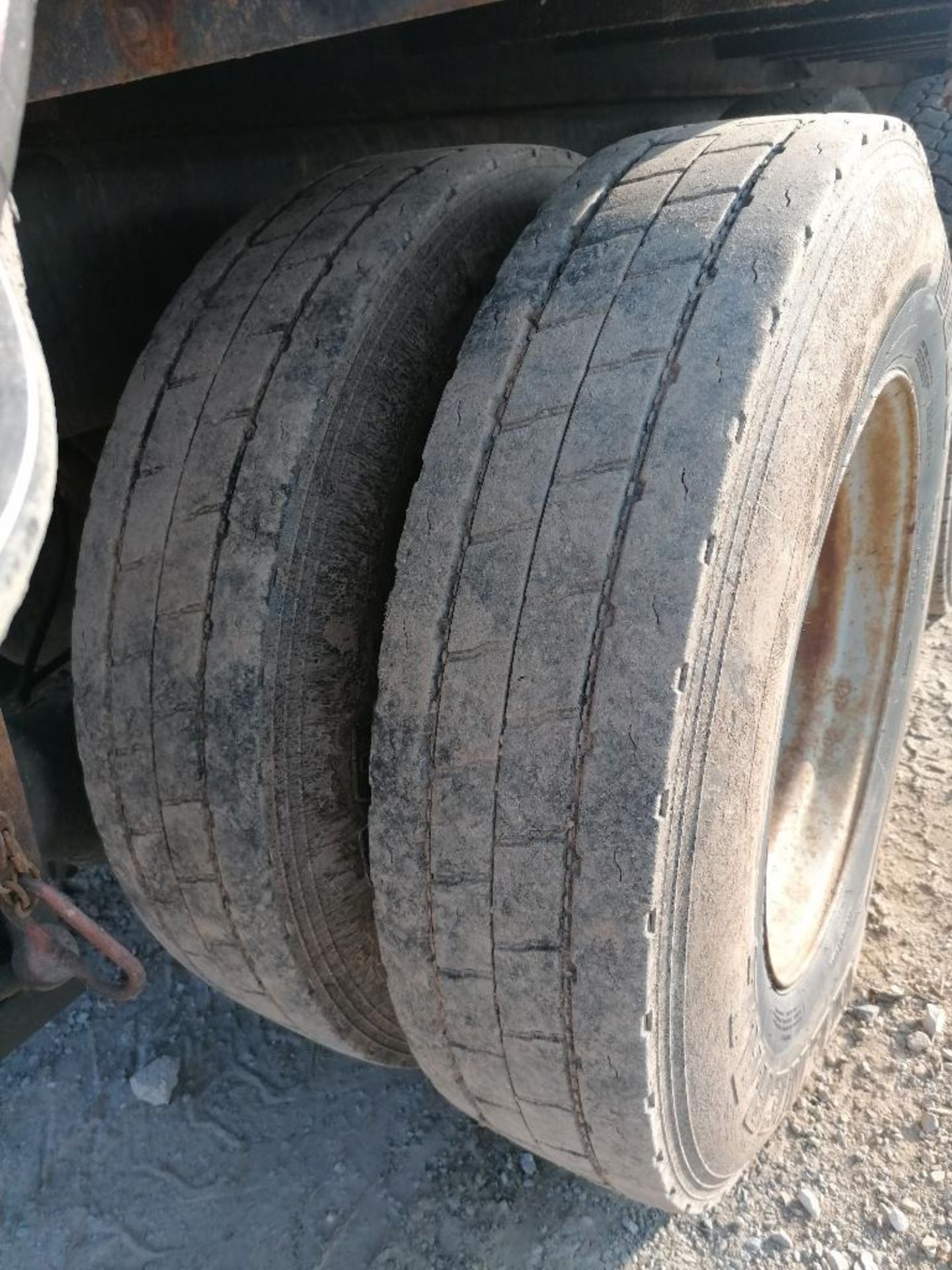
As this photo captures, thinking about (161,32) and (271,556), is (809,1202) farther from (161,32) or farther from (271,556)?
(161,32)

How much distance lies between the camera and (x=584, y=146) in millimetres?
2787

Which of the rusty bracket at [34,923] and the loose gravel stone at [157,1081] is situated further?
the loose gravel stone at [157,1081]

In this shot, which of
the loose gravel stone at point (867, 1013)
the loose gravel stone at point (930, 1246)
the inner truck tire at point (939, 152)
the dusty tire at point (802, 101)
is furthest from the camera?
the dusty tire at point (802, 101)

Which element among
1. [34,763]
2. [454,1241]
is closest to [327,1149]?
[454,1241]

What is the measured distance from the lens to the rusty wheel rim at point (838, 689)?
206cm

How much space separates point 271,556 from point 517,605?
36 centimetres

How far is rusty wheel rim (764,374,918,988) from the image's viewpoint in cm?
206

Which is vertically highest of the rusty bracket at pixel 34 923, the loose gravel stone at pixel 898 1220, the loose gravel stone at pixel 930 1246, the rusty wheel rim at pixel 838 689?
the rusty bracket at pixel 34 923

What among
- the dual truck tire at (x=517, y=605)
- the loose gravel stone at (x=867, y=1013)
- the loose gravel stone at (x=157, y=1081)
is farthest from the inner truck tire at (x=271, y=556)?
the loose gravel stone at (x=867, y=1013)

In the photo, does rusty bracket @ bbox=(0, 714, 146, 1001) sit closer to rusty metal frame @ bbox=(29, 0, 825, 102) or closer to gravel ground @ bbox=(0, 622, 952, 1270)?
rusty metal frame @ bbox=(29, 0, 825, 102)

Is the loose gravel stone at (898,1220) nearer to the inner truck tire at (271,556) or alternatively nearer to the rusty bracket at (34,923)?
the inner truck tire at (271,556)

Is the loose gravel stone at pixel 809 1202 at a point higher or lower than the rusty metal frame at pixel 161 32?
lower

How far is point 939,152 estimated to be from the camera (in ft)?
12.3

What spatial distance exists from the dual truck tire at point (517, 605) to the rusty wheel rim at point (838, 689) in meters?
0.31
